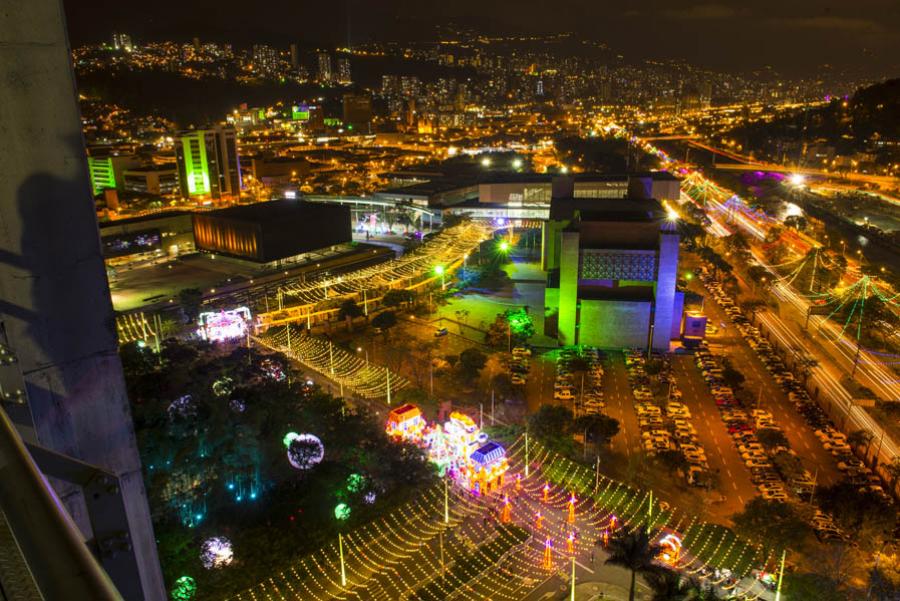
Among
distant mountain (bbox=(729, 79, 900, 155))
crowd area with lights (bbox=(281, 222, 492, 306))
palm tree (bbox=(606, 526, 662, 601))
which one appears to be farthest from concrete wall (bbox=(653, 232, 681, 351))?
distant mountain (bbox=(729, 79, 900, 155))

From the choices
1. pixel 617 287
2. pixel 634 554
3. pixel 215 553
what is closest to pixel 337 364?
pixel 215 553

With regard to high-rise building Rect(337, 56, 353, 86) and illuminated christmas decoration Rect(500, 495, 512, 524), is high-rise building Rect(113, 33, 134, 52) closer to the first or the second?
high-rise building Rect(337, 56, 353, 86)

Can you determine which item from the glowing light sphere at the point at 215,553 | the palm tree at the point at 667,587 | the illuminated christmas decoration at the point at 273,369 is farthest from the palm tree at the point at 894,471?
the illuminated christmas decoration at the point at 273,369

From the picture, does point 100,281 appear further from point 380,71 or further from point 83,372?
point 380,71

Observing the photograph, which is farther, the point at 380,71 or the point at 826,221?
the point at 380,71

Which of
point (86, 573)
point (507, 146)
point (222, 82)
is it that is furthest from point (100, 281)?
point (222, 82)

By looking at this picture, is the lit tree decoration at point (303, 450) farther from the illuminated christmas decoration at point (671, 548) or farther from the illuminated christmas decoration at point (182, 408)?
the illuminated christmas decoration at point (671, 548)
